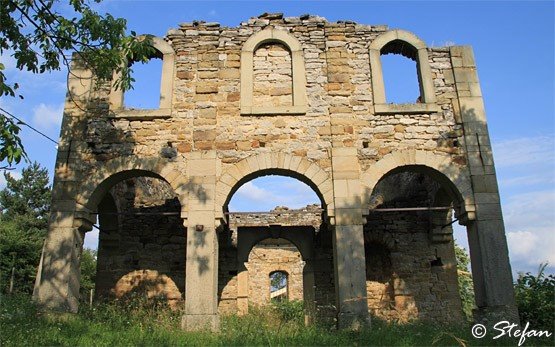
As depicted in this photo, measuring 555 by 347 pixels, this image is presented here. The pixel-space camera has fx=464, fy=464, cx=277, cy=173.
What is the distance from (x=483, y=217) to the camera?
29.8 feet

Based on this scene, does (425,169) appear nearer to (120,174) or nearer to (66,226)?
(120,174)

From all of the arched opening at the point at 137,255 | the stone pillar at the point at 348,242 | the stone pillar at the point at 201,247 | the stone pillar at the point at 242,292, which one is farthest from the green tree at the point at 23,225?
the stone pillar at the point at 348,242

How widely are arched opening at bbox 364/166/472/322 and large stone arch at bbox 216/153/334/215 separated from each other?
2.73 metres

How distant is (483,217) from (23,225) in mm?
26970

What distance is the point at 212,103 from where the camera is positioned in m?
10.2

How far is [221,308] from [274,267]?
5226 mm

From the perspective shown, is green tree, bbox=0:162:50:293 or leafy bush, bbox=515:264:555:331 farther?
green tree, bbox=0:162:50:293

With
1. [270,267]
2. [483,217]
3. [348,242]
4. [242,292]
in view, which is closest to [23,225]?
[270,267]

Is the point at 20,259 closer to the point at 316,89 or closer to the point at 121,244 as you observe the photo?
the point at 121,244

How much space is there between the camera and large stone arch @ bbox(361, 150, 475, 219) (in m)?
9.37

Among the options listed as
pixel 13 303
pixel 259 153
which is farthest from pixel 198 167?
pixel 13 303

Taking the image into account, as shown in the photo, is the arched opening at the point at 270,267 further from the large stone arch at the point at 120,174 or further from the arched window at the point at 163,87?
the arched window at the point at 163,87

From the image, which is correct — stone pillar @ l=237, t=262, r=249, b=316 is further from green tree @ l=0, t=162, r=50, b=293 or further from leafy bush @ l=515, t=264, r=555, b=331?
green tree @ l=0, t=162, r=50, b=293

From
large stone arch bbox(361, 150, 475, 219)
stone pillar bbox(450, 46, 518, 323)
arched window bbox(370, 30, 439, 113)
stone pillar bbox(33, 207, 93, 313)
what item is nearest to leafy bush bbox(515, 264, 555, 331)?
stone pillar bbox(450, 46, 518, 323)
